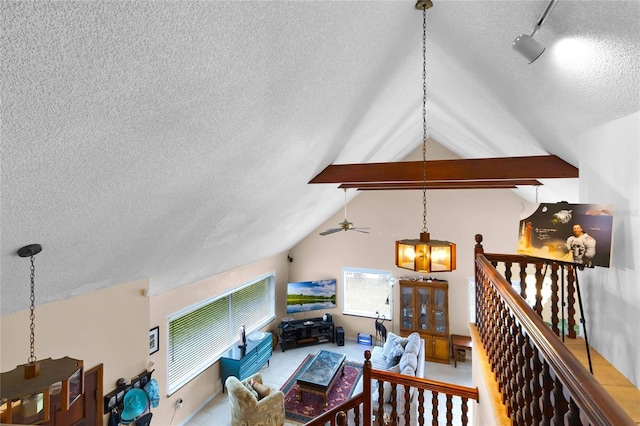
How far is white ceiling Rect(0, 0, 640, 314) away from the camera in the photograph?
136 cm

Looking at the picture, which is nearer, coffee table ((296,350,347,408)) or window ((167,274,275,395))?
window ((167,274,275,395))

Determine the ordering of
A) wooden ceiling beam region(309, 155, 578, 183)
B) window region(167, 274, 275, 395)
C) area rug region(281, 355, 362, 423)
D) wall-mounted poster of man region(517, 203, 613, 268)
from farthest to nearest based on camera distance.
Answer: area rug region(281, 355, 362, 423), window region(167, 274, 275, 395), wooden ceiling beam region(309, 155, 578, 183), wall-mounted poster of man region(517, 203, 613, 268)

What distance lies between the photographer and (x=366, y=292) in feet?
27.5

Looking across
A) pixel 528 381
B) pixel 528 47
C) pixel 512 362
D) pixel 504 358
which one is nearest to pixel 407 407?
pixel 504 358

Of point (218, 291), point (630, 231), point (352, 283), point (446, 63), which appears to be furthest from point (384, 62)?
point (352, 283)

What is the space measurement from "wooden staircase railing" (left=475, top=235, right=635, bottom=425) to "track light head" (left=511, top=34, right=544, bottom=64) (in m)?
1.23

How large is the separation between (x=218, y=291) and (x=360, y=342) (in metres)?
3.85

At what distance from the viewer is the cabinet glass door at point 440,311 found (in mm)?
7324

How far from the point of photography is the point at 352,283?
28.0 feet

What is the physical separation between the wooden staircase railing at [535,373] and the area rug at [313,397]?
4.00 meters

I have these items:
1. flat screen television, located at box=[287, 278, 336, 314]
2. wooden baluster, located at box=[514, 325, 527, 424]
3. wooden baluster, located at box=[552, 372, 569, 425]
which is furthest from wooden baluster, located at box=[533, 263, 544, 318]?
flat screen television, located at box=[287, 278, 336, 314]

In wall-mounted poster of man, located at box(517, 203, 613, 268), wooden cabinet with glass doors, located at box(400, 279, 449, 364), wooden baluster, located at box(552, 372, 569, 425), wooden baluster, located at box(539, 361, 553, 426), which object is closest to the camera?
wooden baluster, located at box(552, 372, 569, 425)

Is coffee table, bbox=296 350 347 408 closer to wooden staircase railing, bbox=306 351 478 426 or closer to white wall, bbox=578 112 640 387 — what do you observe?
wooden staircase railing, bbox=306 351 478 426

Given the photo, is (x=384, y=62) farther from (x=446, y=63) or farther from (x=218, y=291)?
(x=218, y=291)
